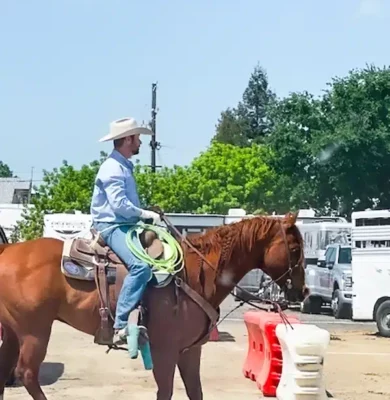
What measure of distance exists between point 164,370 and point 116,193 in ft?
5.11

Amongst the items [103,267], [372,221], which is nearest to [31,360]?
[103,267]

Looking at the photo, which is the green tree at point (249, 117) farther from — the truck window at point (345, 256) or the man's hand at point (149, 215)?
the man's hand at point (149, 215)

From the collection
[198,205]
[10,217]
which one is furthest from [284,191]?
[10,217]

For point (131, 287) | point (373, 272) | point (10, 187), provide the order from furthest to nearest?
point (10, 187)
point (373, 272)
point (131, 287)

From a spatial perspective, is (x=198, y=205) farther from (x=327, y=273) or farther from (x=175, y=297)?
(x=175, y=297)

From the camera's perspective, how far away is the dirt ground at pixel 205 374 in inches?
472

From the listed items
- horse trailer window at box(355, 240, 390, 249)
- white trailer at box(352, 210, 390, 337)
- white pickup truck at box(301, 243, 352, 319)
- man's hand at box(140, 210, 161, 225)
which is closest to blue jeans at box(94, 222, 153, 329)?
man's hand at box(140, 210, 161, 225)

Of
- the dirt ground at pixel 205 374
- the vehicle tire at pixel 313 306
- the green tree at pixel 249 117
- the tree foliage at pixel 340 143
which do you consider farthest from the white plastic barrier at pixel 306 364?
the green tree at pixel 249 117

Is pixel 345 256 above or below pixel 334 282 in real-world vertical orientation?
above

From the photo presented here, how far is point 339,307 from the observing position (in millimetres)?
25750

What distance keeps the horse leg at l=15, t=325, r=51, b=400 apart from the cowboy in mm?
717

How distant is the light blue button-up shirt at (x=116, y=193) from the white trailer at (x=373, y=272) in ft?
43.4

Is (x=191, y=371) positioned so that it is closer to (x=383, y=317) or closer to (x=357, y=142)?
(x=383, y=317)

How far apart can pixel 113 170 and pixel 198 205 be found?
46918mm
